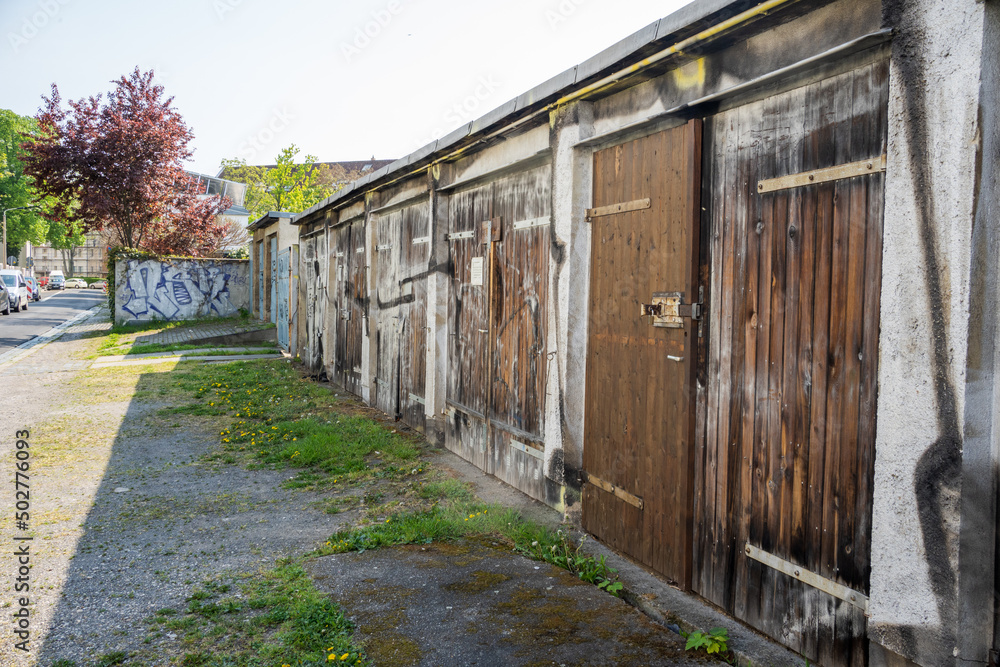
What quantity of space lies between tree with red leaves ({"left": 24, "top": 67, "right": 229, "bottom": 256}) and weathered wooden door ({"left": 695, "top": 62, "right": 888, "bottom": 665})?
22202mm

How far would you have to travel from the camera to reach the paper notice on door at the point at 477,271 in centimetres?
635

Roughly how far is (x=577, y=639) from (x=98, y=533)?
3416mm

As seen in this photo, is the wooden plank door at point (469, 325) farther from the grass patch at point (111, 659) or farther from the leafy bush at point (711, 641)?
the grass patch at point (111, 659)

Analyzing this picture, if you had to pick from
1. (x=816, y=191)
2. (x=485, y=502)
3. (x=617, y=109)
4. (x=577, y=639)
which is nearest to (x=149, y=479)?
(x=485, y=502)

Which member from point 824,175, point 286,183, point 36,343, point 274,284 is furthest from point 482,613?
point 286,183

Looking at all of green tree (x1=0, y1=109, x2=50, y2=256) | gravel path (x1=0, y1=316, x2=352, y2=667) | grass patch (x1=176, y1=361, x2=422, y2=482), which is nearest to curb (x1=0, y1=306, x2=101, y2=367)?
grass patch (x1=176, y1=361, x2=422, y2=482)

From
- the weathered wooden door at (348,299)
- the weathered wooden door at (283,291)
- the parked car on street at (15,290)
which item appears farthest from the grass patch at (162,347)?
the parked car on street at (15,290)

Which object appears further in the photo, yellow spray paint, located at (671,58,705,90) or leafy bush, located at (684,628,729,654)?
yellow spray paint, located at (671,58,705,90)

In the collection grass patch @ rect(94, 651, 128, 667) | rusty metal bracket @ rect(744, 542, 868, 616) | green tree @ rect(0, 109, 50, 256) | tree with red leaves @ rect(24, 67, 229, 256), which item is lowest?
grass patch @ rect(94, 651, 128, 667)

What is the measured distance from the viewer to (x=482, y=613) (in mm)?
3523

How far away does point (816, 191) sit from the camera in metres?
2.95

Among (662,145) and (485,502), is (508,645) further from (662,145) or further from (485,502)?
(662,145)

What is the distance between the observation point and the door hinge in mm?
3646

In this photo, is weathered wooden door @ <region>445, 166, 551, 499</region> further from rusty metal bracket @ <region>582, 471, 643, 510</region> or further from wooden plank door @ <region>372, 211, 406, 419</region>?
wooden plank door @ <region>372, 211, 406, 419</region>
